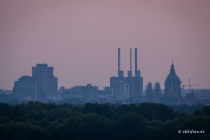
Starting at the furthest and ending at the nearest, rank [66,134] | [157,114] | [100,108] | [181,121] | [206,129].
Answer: [100,108] < [157,114] < [66,134] < [181,121] < [206,129]

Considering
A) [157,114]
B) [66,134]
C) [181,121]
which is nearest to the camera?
[181,121]

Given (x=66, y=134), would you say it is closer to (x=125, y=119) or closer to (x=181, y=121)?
(x=125, y=119)

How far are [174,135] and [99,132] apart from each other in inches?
422

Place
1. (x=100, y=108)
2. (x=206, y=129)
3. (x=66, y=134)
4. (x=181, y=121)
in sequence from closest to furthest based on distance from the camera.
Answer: (x=206, y=129) → (x=181, y=121) → (x=66, y=134) → (x=100, y=108)

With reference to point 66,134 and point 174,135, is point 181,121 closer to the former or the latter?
point 174,135

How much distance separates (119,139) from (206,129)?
10063mm

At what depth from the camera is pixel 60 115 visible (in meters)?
86.2

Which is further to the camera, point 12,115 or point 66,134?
point 12,115

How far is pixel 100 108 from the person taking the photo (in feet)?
301

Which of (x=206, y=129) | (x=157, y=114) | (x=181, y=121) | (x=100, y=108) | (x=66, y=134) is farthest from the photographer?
(x=100, y=108)

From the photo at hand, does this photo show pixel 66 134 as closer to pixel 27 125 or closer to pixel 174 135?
pixel 27 125

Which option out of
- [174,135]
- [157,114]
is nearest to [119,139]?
[174,135]

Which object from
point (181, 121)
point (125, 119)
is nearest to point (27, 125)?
point (125, 119)

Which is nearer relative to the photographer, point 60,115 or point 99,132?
point 99,132
